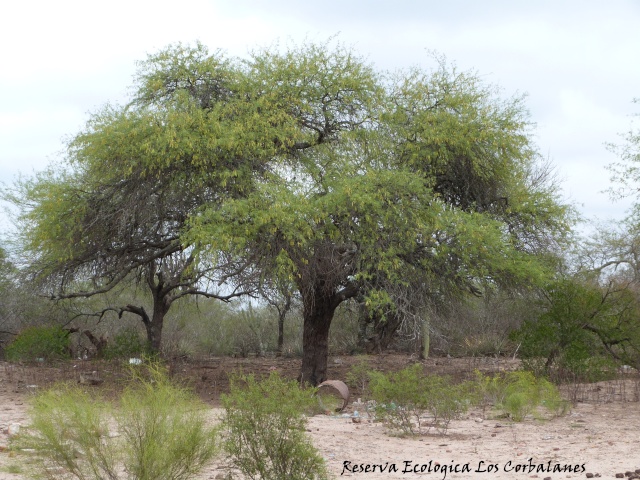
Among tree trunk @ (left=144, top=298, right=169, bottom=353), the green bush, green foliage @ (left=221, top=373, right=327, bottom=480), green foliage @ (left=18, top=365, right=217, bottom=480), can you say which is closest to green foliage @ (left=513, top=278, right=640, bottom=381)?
tree trunk @ (left=144, top=298, right=169, bottom=353)

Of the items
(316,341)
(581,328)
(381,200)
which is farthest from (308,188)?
(581,328)

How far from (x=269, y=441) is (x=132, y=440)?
1138mm

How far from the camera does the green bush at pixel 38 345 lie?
21.3 meters

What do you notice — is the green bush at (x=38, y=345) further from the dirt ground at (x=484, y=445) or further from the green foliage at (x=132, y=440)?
the green foliage at (x=132, y=440)

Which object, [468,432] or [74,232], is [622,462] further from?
[74,232]

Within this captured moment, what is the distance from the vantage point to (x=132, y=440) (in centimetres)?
661

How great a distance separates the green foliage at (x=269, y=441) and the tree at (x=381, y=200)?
7.35 metres

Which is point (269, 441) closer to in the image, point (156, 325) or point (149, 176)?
point (149, 176)

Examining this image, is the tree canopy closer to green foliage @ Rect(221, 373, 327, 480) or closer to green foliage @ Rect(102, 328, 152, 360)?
green foliage @ Rect(102, 328, 152, 360)

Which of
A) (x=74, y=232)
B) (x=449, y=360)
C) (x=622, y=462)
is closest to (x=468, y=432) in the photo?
(x=622, y=462)

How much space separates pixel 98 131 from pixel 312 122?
4469 millimetres

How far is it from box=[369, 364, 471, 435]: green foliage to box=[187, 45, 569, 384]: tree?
3152 millimetres

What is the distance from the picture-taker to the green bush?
21.3 meters

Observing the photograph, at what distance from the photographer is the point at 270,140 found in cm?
1617
